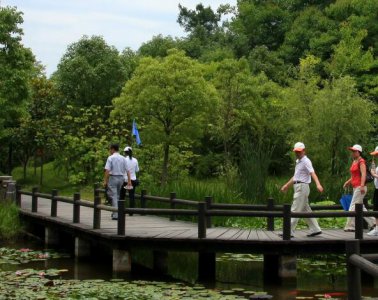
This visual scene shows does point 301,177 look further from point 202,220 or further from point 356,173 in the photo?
point 202,220

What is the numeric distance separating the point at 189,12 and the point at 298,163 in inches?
2634

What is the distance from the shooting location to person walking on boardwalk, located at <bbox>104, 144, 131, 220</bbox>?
15297 millimetres

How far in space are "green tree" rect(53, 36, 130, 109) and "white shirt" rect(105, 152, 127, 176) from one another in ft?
89.7

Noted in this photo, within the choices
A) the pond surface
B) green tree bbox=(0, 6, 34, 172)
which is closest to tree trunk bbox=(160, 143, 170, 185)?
green tree bbox=(0, 6, 34, 172)

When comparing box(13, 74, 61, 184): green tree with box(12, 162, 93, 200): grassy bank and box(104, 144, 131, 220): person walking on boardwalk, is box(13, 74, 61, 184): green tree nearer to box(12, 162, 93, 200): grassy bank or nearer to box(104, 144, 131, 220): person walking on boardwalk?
box(12, 162, 93, 200): grassy bank

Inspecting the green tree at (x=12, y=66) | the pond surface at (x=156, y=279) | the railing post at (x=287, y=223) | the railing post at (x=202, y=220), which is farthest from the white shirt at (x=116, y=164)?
the green tree at (x=12, y=66)

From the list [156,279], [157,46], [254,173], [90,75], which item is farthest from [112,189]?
[157,46]

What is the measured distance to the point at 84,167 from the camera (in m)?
32.9

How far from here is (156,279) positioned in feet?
43.4

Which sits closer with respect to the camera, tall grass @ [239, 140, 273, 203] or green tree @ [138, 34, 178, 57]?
tall grass @ [239, 140, 273, 203]

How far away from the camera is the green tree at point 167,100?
2891 centimetres

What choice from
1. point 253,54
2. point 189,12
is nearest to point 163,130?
point 253,54

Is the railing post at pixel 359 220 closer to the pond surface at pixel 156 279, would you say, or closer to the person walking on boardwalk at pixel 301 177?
the person walking on boardwalk at pixel 301 177

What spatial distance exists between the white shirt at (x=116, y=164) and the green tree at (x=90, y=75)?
27354 mm
